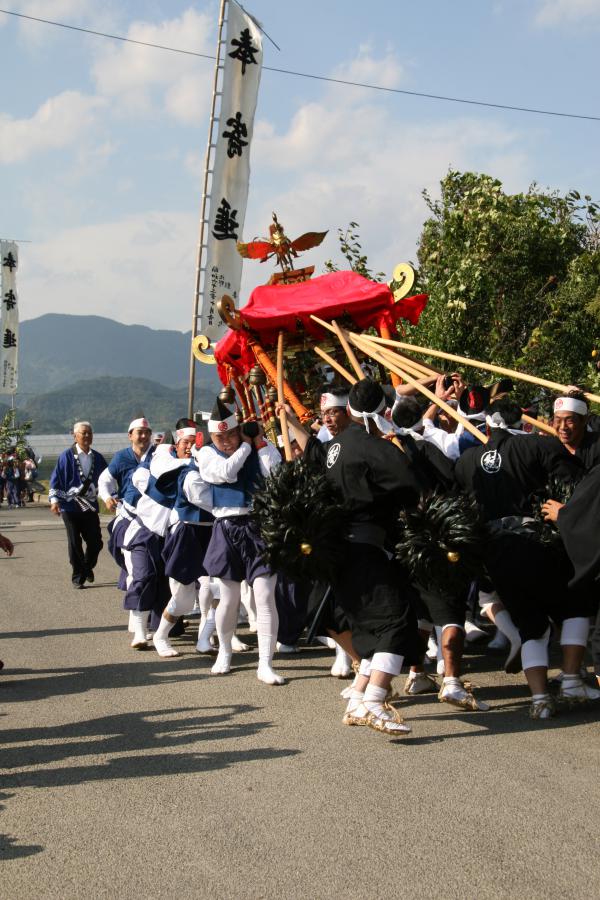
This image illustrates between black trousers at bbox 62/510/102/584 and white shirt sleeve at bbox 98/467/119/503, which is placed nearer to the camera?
white shirt sleeve at bbox 98/467/119/503

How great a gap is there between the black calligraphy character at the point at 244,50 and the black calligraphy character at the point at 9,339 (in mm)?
20443

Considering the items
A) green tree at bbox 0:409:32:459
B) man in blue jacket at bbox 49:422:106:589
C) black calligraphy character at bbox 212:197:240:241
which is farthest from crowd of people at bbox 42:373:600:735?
green tree at bbox 0:409:32:459

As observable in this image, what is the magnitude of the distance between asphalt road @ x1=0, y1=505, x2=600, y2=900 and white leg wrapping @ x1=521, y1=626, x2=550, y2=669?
0.31m

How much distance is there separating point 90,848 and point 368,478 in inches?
95.4

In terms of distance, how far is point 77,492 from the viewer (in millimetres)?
11609

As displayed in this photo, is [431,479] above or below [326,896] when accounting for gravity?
above

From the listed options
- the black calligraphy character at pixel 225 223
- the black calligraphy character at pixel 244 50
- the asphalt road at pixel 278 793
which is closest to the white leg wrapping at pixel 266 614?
the asphalt road at pixel 278 793

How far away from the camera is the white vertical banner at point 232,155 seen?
Answer: 42.3 feet

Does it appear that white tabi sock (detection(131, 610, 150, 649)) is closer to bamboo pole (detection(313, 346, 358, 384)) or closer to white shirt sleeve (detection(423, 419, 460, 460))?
bamboo pole (detection(313, 346, 358, 384))

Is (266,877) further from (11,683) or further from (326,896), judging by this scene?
(11,683)

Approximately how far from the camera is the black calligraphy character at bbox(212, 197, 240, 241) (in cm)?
1294

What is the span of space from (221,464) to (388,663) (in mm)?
2087

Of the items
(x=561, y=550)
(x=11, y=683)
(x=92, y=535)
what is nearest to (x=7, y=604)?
(x=92, y=535)

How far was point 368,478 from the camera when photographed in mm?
5445
